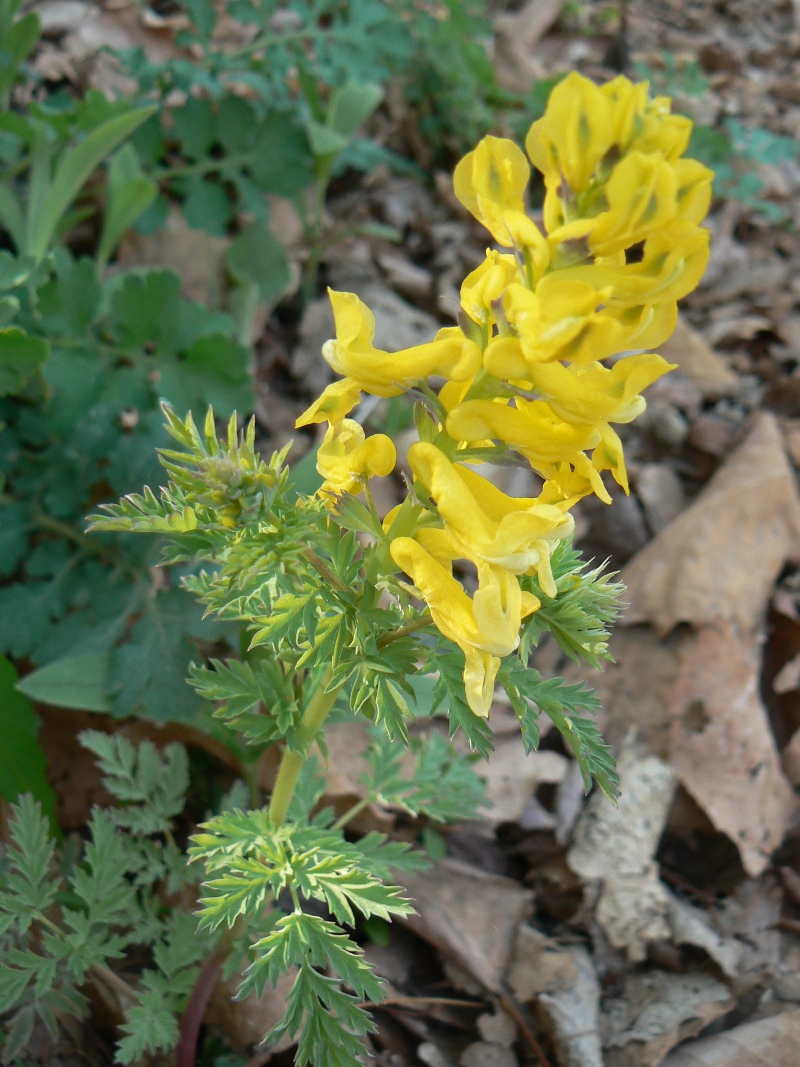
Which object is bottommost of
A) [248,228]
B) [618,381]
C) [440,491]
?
[248,228]

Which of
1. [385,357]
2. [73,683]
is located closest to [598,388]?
[385,357]

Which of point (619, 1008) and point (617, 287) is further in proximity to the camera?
point (619, 1008)

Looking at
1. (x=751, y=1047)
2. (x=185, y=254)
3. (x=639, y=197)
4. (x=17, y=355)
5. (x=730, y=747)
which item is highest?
(x=639, y=197)

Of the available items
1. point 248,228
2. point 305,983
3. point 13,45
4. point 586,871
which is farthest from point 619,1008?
point 13,45

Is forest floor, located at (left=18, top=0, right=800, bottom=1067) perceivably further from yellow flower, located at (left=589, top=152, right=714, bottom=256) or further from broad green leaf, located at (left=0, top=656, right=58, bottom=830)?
broad green leaf, located at (left=0, top=656, right=58, bottom=830)

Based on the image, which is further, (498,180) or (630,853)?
(630,853)

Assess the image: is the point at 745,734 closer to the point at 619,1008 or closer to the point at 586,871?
the point at 586,871

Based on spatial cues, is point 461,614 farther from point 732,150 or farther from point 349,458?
point 732,150

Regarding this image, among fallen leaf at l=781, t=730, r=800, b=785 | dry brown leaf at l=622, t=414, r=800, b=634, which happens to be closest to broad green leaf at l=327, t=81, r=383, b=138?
dry brown leaf at l=622, t=414, r=800, b=634

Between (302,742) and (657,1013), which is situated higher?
(302,742)
